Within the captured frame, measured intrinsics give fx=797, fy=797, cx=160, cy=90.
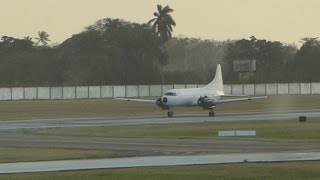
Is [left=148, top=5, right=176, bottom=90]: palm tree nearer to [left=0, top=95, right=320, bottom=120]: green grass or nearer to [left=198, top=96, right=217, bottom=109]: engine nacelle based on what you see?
[left=0, top=95, right=320, bottom=120]: green grass

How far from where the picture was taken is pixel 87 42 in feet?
548

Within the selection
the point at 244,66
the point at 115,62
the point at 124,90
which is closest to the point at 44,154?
the point at 124,90

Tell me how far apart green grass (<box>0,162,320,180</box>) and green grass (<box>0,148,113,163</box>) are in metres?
6.10

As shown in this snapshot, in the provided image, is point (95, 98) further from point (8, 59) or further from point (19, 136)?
point (19, 136)

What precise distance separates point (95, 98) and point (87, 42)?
4180 centimetres

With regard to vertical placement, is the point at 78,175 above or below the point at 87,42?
below

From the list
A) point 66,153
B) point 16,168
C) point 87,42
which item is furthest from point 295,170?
point 87,42

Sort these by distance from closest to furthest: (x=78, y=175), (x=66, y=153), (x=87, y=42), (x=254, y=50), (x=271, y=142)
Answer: (x=78, y=175) → (x=66, y=153) → (x=271, y=142) → (x=87, y=42) → (x=254, y=50)

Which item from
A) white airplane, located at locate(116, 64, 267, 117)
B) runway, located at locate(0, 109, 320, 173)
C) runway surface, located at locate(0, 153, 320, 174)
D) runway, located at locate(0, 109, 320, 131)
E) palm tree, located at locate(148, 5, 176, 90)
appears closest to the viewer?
runway surface, located at locate(0, 153, 320, 174)

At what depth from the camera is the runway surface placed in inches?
1053

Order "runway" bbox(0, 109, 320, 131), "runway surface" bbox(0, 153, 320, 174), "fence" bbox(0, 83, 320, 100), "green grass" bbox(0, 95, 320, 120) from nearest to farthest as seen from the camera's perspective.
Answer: "runway surface" bbox(0, 153, 320, 174) < "runway" bbox(0, 109, 320, 131) < "green grass" bbox(0, 95, 320, 120) < "fence" bbox(0, 83, 320, 100)

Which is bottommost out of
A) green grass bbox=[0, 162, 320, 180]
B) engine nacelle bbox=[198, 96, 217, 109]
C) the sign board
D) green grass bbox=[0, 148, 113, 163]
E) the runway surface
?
green grass bbox=[0, 148, 113, 163]

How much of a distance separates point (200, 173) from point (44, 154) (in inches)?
424

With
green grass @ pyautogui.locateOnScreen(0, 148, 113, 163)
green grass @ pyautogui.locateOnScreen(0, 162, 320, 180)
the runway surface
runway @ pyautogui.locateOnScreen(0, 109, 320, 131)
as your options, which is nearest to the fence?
runway @ pyautogui.locateOnScreen(0, 109, 320, 131)
